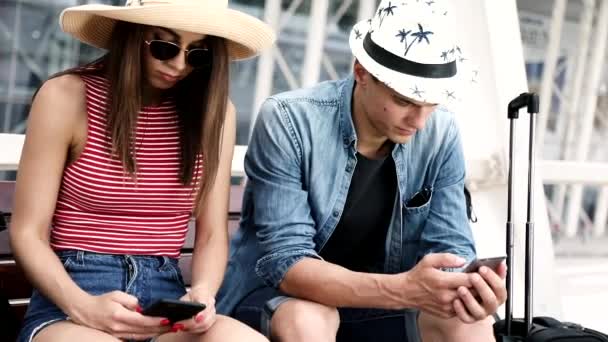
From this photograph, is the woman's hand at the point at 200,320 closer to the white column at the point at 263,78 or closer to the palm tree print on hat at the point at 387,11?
the palm tree print on hat at the point at 387,11

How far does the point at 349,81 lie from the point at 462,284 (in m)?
0.65

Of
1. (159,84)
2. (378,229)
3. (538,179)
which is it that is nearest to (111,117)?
(159,84)

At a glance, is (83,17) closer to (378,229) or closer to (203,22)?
(203,22)

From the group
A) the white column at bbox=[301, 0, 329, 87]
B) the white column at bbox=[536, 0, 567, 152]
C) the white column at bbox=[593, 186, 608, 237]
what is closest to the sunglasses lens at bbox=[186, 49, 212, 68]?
the white column at bbox=[301, 0, 329, 87]

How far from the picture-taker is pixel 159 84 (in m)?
2.13

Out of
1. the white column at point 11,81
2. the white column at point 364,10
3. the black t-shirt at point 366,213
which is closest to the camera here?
the black t-shirt at point 366,213

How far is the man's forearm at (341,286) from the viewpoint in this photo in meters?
2.16

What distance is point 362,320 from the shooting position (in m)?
2.45

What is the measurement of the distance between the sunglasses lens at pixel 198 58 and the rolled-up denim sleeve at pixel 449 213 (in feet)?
2.35

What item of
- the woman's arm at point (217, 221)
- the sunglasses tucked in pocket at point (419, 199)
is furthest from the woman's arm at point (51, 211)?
the sunglasses tucked in pocket at point (419, 199)

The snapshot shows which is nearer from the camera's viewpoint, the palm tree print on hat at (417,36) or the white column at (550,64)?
the palm tree print on hat at (417,36)

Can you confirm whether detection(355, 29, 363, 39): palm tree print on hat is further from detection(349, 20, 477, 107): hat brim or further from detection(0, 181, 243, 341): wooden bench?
detection(0, 181, 243, 341): wooden bench

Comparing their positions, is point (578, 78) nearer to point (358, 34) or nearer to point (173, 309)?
point (358, 34)

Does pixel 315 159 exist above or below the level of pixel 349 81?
below
